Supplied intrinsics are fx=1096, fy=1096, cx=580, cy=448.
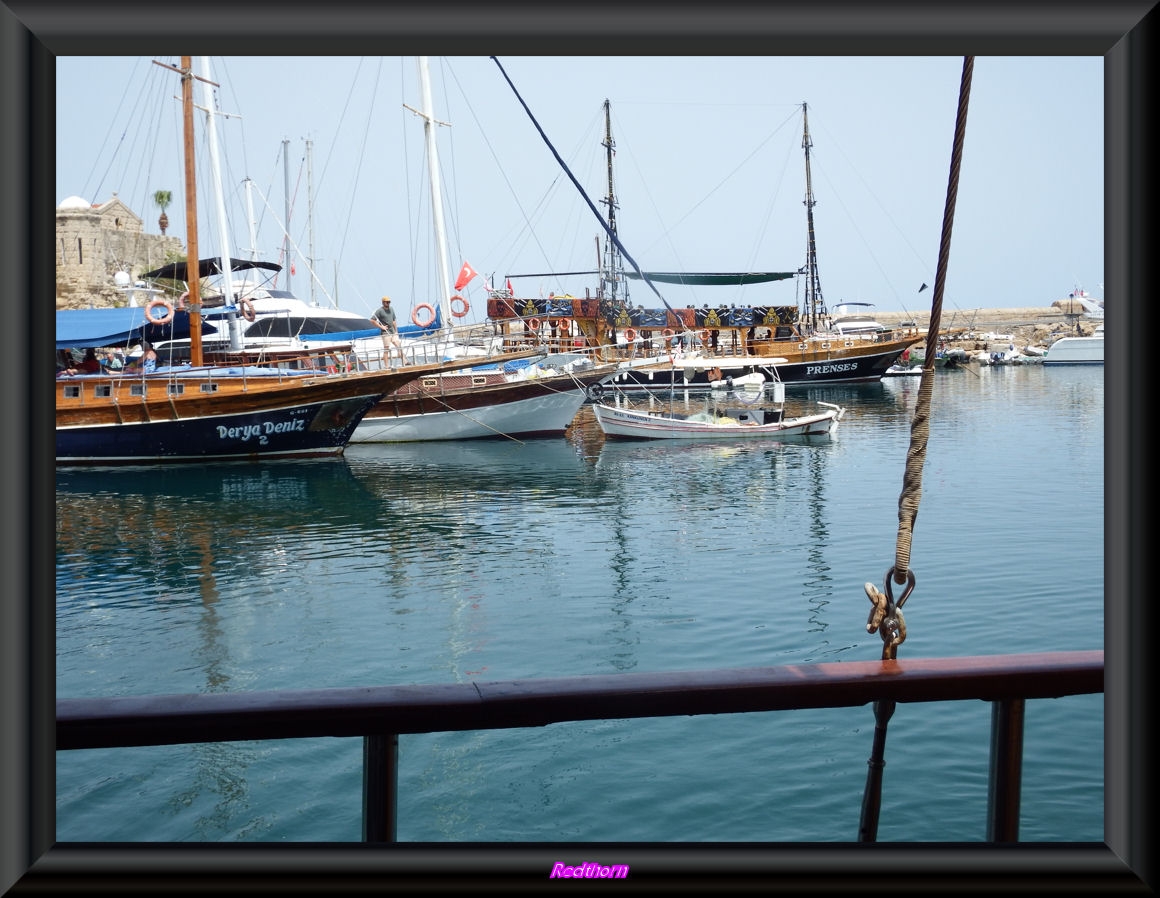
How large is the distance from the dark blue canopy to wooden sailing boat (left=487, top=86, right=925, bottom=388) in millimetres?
19528

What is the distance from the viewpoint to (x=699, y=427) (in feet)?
91.9

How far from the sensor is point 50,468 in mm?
1523

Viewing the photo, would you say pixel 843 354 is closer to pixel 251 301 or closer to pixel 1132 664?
pixel 251 301

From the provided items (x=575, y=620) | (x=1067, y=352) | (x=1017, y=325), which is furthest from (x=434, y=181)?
(x=1017, y=325)

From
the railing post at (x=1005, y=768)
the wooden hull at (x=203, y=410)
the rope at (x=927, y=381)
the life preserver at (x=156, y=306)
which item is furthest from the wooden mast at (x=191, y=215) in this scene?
the railing post at (x=1005, y=768)

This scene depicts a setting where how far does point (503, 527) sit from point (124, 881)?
50.1ft

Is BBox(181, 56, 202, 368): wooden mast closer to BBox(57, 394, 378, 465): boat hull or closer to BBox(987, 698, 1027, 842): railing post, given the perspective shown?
BBox(57, 394, 378, 465): boat hull

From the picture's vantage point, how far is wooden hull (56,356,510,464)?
76.6 ft

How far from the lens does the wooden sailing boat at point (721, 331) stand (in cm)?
4519

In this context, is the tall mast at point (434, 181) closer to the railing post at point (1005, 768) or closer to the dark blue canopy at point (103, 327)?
the dark blue canopy at point (103, 327)

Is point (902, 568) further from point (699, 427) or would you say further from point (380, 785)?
point (699, 427)

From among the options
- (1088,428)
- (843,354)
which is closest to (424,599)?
(1088,428)

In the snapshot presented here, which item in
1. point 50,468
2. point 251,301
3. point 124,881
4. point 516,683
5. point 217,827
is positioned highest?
point 251,301

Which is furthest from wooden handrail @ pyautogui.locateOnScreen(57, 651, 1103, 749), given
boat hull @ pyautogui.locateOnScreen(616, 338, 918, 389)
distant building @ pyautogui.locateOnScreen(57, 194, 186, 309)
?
distant building @ pyautogui.locateOnScreen(57, 194, 186, 309)
